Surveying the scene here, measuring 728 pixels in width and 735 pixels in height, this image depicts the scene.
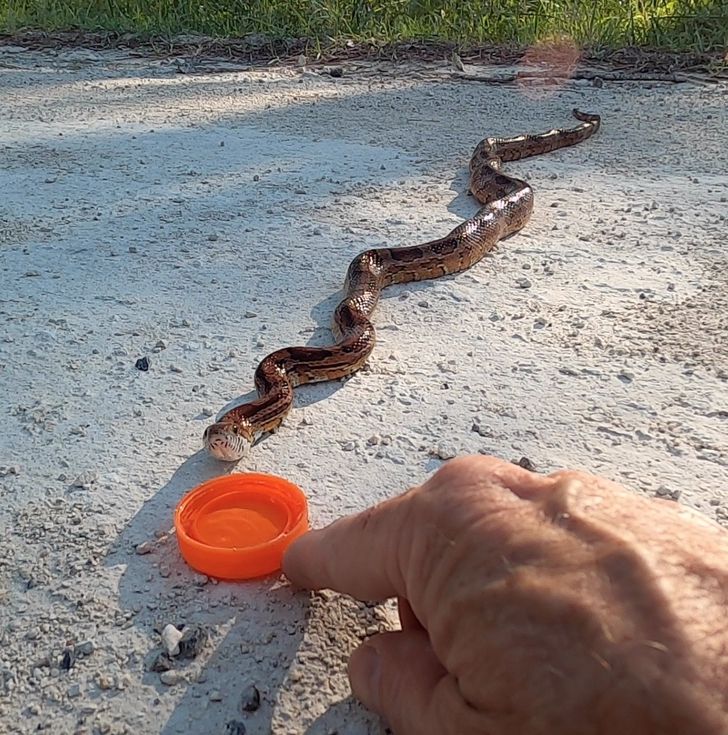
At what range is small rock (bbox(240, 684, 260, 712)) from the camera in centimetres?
235

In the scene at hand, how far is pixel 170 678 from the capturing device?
2.43 metres

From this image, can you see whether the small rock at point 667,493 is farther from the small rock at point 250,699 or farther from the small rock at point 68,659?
the small rock at point 68,659

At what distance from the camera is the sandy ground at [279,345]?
256 centimetres

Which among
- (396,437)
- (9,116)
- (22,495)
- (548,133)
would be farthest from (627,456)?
(9,116)

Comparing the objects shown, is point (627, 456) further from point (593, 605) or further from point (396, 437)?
point (593, 605)

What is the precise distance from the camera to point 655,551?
1.67m

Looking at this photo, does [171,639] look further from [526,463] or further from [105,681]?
[526,463]

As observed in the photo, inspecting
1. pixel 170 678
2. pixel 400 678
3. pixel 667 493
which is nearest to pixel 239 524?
pixel 170 678

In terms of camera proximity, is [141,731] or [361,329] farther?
[361,329]

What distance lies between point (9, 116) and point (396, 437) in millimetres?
5888

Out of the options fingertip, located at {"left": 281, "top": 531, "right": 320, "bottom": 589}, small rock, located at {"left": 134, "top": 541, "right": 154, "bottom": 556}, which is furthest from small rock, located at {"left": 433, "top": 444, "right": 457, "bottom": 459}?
small rock, located at {"left": 134, "top": 541, "right": 154, "bottom": 556}

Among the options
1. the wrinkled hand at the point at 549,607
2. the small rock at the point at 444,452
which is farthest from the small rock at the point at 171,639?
the small rock at the point at 444,452

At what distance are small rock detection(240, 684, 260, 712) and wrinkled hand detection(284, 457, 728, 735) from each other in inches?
16.2

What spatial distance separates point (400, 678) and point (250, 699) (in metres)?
0.52
